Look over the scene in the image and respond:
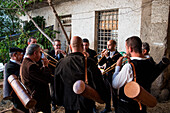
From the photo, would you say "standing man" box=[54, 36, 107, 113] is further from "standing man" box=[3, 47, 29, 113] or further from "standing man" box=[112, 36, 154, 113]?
"standing man" box=[3, 47, 29, 113]

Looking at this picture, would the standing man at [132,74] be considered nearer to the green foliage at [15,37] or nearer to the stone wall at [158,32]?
the stone wall at [158,32]

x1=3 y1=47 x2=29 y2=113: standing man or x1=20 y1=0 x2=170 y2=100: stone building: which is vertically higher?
x1=20 y1=0 x2=170 y2=100: stone building

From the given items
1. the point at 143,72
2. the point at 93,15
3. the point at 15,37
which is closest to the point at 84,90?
the point at 143,72

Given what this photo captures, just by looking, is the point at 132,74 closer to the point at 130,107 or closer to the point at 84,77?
the point at 130,107

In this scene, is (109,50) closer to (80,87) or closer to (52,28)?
(80,87)

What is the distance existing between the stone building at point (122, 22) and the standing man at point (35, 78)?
3.10m

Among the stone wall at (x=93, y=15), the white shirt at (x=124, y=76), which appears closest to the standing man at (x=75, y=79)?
the white shirt at (x=124, y=76)

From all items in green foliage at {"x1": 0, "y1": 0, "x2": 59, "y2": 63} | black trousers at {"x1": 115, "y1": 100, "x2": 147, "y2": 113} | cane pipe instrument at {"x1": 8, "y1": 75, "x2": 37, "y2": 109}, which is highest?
green foliage at {"x1": 0, "y1": 0, "x2": 59, "y2": 63}

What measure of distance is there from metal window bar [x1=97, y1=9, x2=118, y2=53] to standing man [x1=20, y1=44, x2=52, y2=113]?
11.8 feet

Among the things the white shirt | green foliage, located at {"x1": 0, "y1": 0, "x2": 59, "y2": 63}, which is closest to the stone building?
green foliage, located at {"x1": 0, "y1": 0, "x2": 59, "y2": 63}

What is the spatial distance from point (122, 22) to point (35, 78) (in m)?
3.71

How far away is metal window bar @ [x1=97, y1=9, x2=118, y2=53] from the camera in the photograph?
5477 millimetres

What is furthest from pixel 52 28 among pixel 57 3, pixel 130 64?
pixel 130 64

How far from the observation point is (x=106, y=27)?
5.73 m
